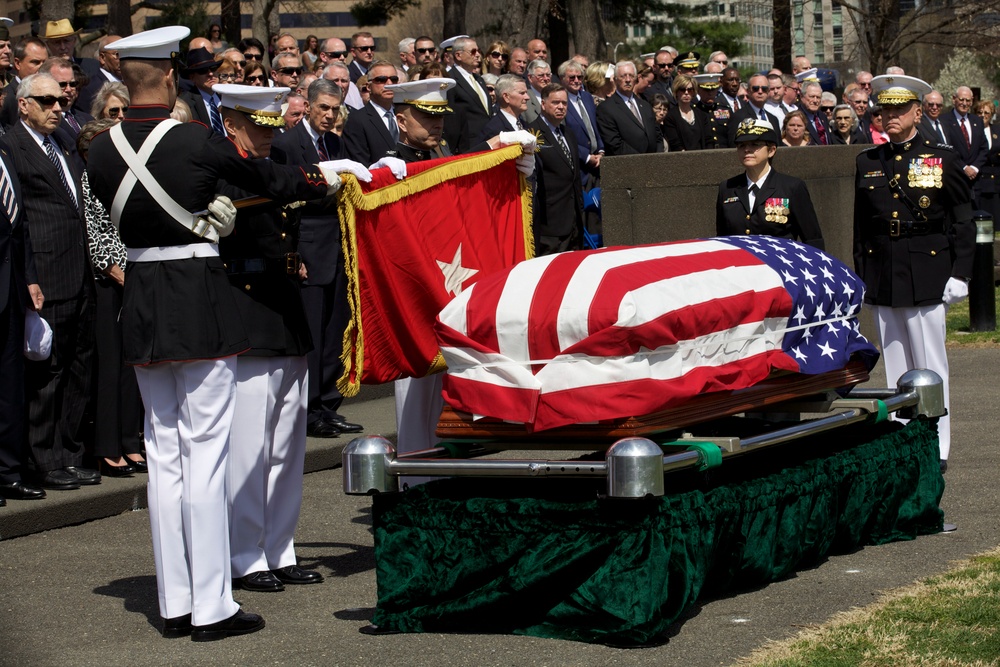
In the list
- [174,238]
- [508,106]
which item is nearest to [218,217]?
[174,238]

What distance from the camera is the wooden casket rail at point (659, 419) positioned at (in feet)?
20.0

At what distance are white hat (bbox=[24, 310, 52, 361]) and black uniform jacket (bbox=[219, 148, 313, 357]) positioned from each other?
7.47ft

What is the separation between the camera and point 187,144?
613 cm

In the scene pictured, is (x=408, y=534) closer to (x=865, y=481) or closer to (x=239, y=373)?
(x=239, y=373)

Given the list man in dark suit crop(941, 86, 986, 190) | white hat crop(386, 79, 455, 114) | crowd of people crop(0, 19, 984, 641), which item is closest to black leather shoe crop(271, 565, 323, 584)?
crowd of people crop(0, 19, 984, 641)

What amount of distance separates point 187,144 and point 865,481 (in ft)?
11.3

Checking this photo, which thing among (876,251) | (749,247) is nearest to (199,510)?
(749,247)

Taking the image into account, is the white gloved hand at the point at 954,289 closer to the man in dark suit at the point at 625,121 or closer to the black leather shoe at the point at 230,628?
the black leather shoe at the point at 230,628

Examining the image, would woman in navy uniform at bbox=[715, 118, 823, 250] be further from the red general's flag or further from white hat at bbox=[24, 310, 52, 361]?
white hat at bbox=[24, 310, 52, 361]

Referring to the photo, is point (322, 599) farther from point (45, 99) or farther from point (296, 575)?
point (45, 99)

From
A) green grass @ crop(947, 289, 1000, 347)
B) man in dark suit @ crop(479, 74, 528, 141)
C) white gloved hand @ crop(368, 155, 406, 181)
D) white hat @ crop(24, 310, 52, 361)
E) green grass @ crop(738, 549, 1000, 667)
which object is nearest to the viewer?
green grass @ crop(738, 549, 1000, 667)

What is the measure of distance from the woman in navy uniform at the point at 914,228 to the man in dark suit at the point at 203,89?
15.3 feet

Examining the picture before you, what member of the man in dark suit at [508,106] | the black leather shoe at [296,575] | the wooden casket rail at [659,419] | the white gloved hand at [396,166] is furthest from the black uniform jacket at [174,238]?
the man in dark suit at [508,106]

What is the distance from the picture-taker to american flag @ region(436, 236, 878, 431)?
5980 mm
